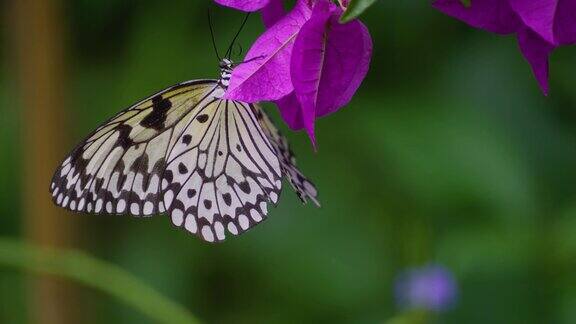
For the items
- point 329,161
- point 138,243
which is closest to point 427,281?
point 329,161

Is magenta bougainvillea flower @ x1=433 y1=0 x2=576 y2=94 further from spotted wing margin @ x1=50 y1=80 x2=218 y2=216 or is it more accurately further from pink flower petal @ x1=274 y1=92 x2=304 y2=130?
spotted wing margin @ x1=50 y1=80 x2=218 y2=216

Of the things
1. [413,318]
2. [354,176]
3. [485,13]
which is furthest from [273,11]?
[354,176]

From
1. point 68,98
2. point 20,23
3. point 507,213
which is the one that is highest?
point 20,23

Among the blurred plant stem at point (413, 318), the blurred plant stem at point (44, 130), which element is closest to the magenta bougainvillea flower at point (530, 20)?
the blurred plant stem at point (413, 318)

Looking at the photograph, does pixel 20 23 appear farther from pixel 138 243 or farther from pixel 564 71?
pixel 564 71

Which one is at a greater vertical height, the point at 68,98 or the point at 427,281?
the point at 68,98

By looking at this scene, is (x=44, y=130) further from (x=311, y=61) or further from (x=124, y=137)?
(x=311, y=61)

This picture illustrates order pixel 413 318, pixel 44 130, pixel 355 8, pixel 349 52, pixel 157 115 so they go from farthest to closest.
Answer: pixel 44 130 < pixel 413 318 < pixel 157 115 < pixel 349 52 < pixel 355 8
